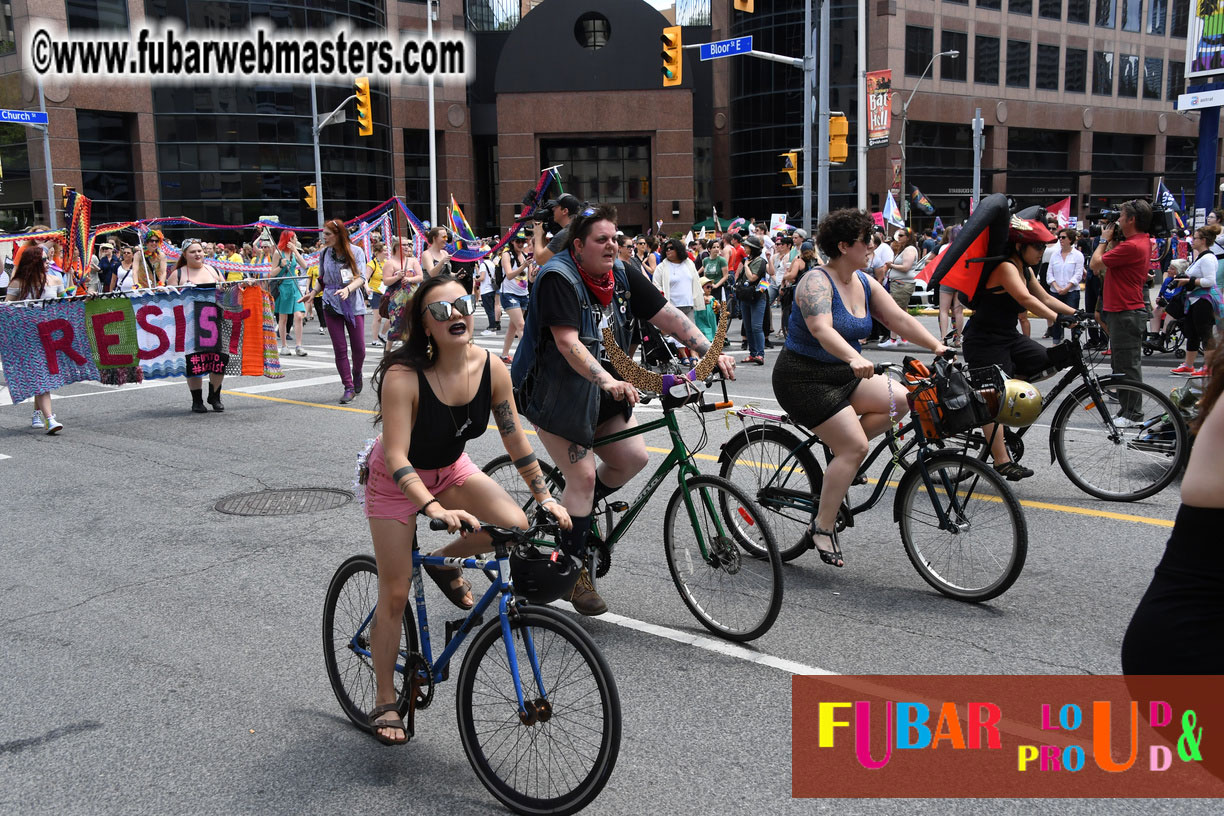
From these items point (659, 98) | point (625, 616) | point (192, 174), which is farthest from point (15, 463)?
point (659, 98)

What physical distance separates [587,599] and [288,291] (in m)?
14.8

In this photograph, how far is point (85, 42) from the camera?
46.8 meters

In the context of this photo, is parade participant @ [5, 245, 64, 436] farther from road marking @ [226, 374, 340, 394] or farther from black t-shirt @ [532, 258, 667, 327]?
black t-shirt @ [532, 258, 667, 327]

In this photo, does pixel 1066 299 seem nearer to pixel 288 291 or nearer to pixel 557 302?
pixel 288 291

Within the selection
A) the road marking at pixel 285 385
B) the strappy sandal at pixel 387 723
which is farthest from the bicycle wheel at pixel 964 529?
the road marking at pixel 285 385

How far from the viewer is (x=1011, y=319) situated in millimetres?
6855

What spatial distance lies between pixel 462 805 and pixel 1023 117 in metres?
62.2

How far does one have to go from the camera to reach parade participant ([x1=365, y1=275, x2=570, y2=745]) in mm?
3465

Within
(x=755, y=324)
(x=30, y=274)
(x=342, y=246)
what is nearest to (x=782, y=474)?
(x=342, y=246)

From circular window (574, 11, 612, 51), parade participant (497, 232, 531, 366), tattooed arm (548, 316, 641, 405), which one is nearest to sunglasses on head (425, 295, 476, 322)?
tattooed arm (548, 316, 641, 405)

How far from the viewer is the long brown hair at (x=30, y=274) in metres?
10.4

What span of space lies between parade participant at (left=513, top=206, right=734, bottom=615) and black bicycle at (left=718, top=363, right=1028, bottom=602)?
64 cm

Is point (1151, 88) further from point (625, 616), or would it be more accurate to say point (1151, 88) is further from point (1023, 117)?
point (625, 616)

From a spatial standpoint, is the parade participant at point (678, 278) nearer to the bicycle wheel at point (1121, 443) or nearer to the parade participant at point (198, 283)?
the parade participant at point (198, 283)
